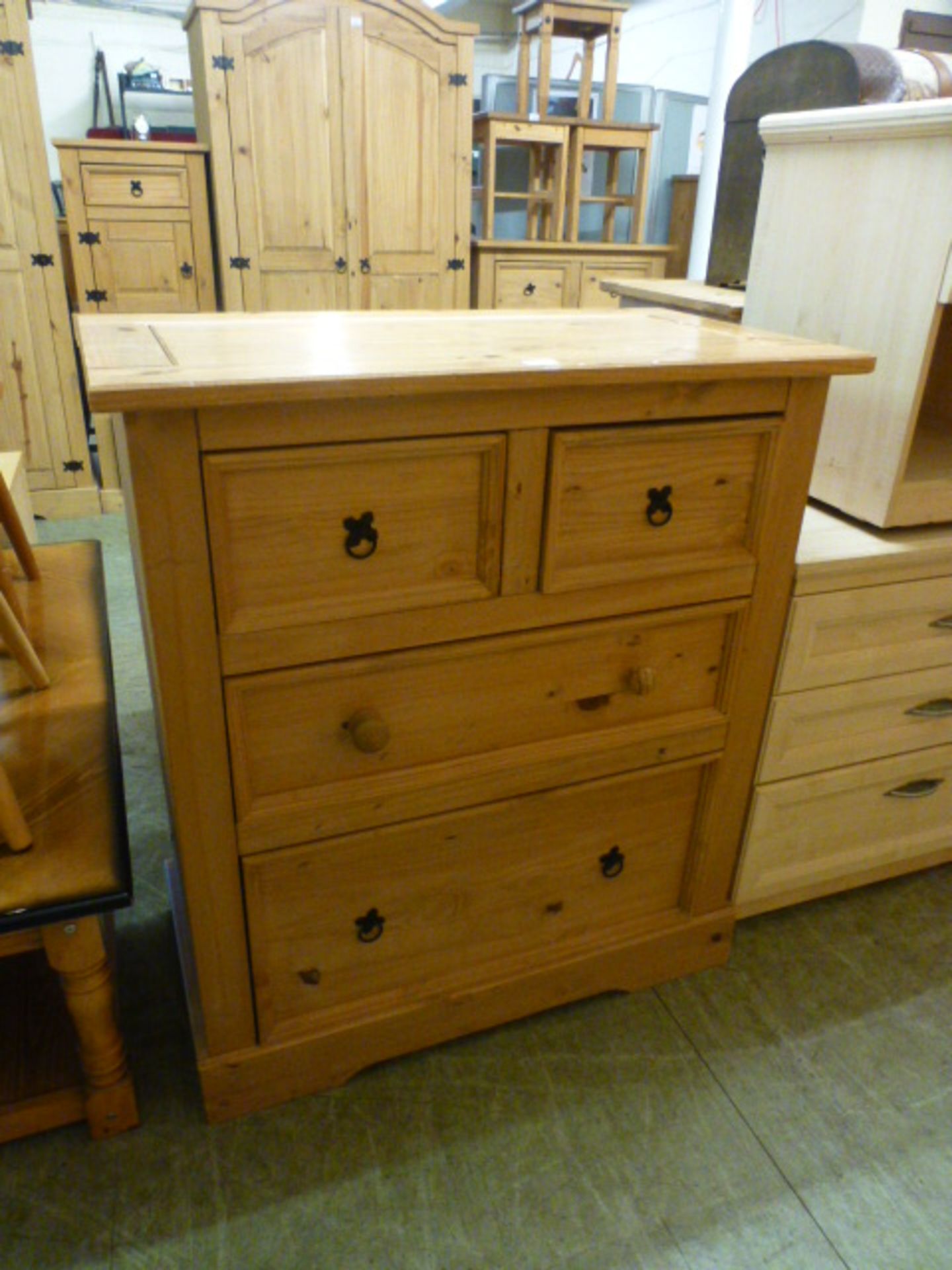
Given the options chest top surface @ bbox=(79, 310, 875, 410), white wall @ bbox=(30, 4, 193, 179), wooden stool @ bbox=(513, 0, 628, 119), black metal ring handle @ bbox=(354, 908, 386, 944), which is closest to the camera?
chest top surface @ bbox=(79, 310, 875, 410)

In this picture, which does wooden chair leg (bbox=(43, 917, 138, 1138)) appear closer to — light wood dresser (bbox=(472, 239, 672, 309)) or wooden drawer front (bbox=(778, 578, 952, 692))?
wooden drawer front (bbox=(778, 578, 952, 692))

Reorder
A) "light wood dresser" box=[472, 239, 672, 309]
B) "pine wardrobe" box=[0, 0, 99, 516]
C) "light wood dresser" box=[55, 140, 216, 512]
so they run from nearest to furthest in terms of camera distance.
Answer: "pine wardrobe" box=[0, 0, 99, 516]
"light wood dresser" box=[55, 140, 216, 512]
"light wood dresser" box=[472, 239, 672, 309]

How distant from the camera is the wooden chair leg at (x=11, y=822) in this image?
98cm

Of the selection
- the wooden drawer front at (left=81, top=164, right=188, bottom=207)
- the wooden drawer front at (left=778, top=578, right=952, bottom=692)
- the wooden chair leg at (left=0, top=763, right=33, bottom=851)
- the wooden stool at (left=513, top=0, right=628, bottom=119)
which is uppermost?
the wooden stool at (left=513, top=0, right=628, bottom=119)

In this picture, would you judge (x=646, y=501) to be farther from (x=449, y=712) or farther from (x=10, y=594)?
(x=10, y=594)

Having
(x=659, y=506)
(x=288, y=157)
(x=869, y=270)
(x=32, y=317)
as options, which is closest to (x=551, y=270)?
(x=288, y=157)

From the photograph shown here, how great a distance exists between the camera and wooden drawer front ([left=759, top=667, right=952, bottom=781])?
4.37 ft

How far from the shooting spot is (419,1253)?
103 cm

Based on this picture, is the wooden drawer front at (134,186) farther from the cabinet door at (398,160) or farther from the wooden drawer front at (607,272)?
the wooden drawer front at (607,272)

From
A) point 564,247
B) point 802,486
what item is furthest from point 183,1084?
point 564,247

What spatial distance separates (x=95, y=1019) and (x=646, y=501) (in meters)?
0.90

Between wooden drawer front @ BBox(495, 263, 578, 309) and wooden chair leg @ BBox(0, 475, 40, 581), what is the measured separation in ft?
8.93

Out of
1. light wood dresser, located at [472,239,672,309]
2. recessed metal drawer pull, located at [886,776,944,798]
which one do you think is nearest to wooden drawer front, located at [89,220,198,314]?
light wood dresser, located at [472,239,672,309]

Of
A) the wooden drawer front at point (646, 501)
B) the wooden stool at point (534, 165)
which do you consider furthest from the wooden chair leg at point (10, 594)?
the wooden stool at point (534, 165)
